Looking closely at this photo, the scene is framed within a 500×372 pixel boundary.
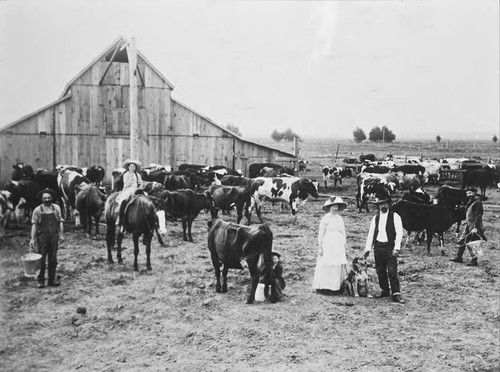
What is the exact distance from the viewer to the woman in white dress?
909 cm

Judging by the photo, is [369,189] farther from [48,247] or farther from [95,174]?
[48,247]

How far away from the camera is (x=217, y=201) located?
16.5 metres

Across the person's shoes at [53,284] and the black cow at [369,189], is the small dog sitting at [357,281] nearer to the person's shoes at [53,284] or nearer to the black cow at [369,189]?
the person's shoes at [53,284]

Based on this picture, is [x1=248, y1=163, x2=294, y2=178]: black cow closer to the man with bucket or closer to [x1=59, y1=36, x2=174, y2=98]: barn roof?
[x1=59, y1=36, x2=174, y2=98]: barn roof

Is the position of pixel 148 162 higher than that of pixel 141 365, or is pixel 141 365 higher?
pixel 148 162

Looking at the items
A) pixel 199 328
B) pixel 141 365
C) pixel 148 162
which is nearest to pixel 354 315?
pixel 199 328


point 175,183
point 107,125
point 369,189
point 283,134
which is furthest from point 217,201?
point 283,134

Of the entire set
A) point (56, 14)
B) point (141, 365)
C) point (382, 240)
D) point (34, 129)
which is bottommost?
point (141, 365)

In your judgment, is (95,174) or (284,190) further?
(95,174)

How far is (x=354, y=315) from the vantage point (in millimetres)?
8172

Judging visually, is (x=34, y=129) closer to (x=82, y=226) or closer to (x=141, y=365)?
(x=82, y=226)

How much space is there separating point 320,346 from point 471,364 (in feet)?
6.43

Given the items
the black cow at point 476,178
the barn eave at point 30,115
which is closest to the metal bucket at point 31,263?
the barn eave at point 30,115

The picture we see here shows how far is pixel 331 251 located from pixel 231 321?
236 cm
